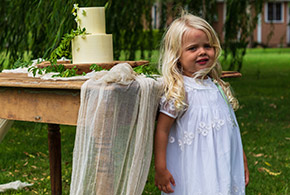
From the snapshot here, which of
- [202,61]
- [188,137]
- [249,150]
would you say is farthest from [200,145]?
[249,150]

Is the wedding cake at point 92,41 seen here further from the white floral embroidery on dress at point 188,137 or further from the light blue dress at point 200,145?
the white floral embroidery on dress at point 188,137

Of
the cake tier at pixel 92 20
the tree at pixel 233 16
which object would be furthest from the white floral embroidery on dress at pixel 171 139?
the tree at pixel 233 16

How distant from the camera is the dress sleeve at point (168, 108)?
2334mm

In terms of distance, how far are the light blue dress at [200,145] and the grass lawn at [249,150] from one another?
0.51 m

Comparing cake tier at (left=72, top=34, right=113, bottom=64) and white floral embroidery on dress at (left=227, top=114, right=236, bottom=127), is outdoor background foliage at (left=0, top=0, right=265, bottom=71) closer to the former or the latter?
cake tier at (left=72, top=34, right=113, bottom=64)

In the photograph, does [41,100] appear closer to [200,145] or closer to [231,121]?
[200,145]

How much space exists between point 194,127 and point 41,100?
77cm

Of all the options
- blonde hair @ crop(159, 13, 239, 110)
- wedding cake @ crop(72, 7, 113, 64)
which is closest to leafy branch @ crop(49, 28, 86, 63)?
wedding cake @ crop(72, 7, 113, 64)

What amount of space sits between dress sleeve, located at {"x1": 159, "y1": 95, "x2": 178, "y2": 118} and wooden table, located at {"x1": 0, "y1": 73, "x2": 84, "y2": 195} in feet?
1.35

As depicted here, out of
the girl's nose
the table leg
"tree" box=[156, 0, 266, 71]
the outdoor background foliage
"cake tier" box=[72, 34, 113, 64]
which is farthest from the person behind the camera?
"tree" box=[156, 0, 266, 71]

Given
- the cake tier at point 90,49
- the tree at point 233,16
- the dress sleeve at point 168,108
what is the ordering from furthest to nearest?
1. the tree at point 233,16
2. the cake tier at point 90,49
3. the dress sleeve at point 168,108

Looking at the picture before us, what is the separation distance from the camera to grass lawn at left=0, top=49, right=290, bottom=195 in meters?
4.02

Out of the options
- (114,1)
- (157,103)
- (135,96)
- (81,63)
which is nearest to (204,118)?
(157,103)

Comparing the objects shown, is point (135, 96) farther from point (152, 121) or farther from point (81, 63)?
point (81, 63)
